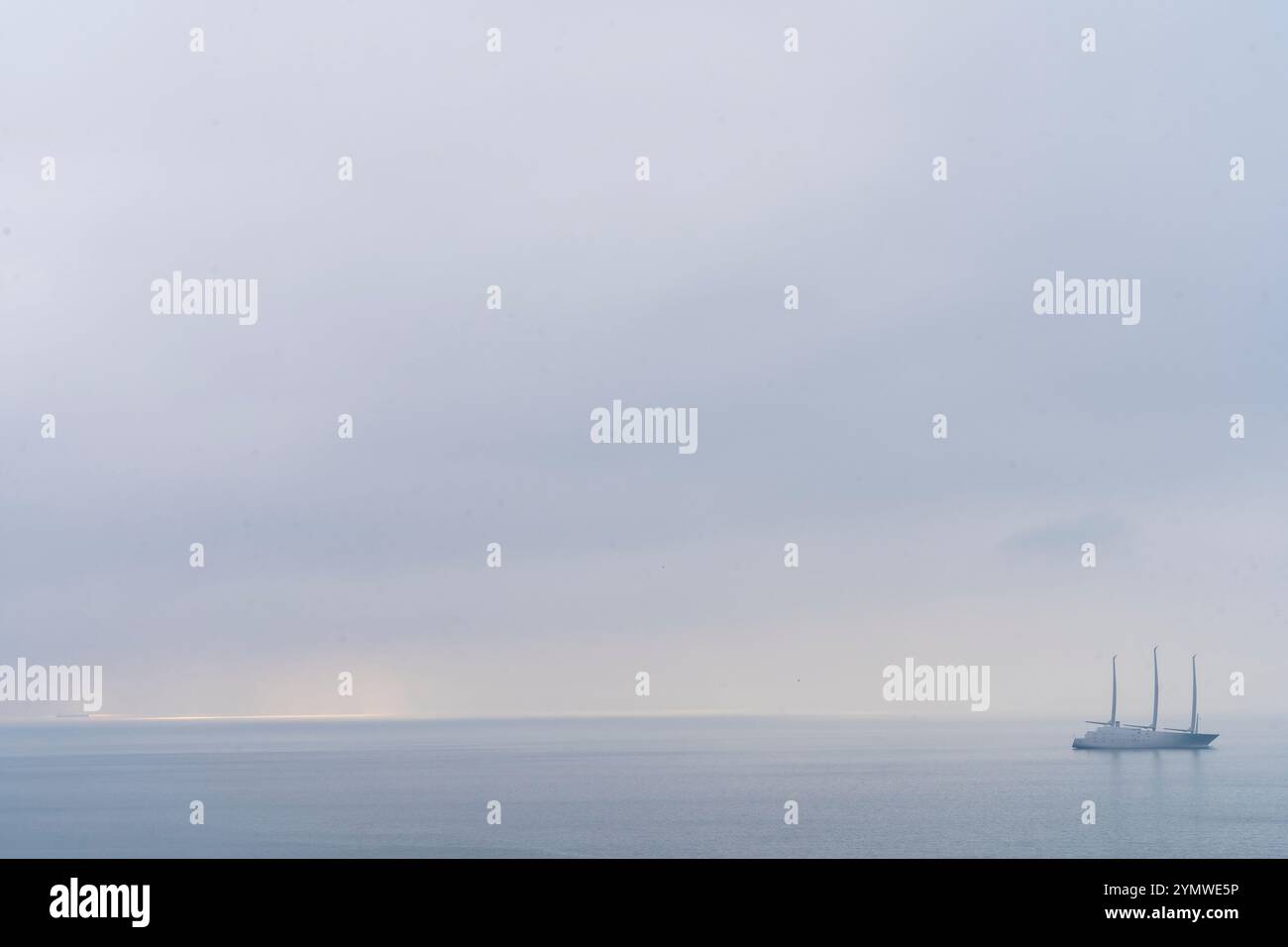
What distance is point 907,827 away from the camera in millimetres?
153500

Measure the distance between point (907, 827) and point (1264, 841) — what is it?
47.4 meters
